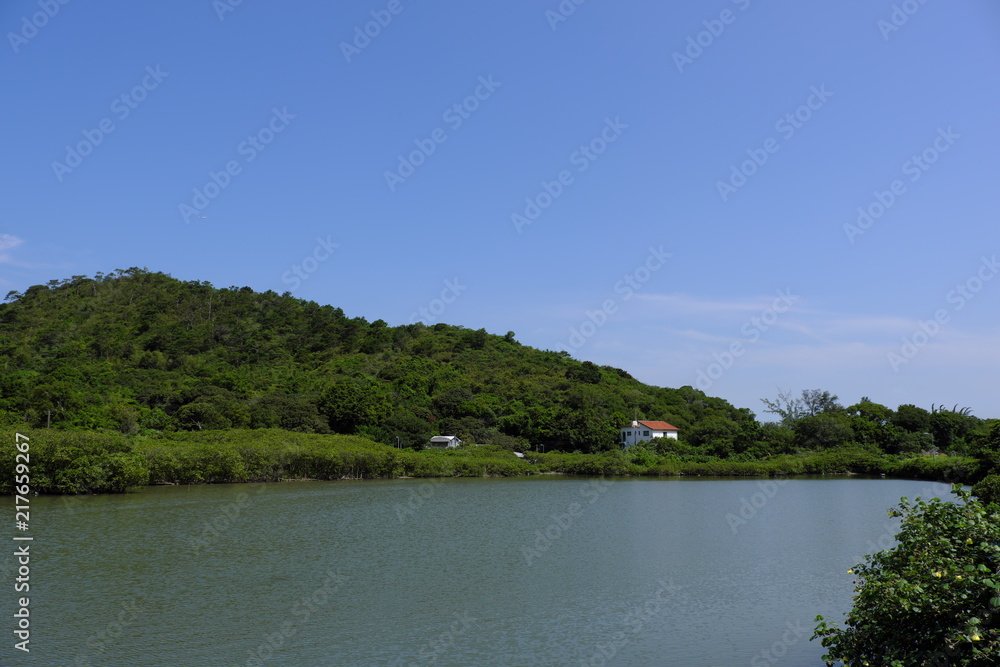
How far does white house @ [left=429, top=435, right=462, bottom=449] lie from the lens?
214 ft

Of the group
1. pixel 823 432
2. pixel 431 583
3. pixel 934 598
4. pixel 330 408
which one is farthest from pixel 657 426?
pixel 934 598

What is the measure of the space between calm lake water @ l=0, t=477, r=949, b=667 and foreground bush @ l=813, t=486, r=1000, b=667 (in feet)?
12.8

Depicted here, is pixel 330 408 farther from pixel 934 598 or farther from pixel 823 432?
pixel 934 598

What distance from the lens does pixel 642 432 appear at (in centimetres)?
7269

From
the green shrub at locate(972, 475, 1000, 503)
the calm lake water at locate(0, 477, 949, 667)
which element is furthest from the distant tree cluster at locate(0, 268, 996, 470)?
the green shrub at locate(972, 475, 1000, 503)

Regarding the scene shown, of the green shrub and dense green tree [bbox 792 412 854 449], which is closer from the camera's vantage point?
the green shrub

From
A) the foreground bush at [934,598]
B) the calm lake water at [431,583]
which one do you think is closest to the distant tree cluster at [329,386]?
the calm lake water at [431,583]

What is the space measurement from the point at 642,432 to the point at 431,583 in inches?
Result: 2256

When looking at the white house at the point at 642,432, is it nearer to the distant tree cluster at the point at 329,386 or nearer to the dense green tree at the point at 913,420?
the distant tree cluster at the point at 329,386

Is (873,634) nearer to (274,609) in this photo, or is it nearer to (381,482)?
(274,609)

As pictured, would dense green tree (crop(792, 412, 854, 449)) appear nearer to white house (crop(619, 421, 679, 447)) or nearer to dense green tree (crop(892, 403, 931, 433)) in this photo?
dense green tree (crop(892, 403, 931, 433))

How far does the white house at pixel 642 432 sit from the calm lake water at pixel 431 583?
3765cm

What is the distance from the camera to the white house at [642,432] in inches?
2849

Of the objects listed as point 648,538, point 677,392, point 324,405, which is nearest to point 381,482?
point 324,405
